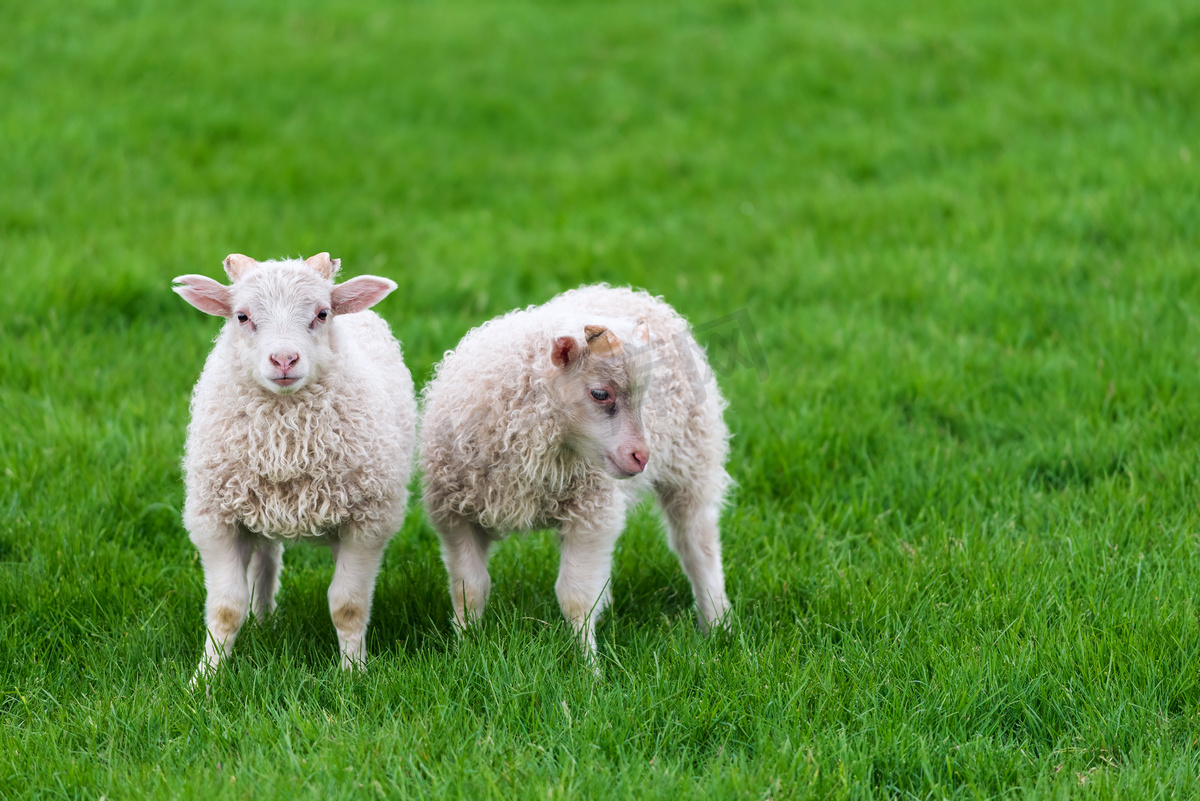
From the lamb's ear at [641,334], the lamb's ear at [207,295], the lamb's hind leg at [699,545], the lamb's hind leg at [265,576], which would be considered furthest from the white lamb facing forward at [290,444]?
the lamb's hind leg at [699,545]

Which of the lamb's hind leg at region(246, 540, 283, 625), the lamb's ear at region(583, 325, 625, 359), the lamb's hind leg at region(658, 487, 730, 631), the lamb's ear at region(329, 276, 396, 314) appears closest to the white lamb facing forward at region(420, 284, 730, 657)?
the lamb's ear at region(583, 325, 625, 359)

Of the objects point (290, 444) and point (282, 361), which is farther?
point (290, 444)

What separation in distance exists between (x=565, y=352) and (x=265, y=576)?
64.2 inches

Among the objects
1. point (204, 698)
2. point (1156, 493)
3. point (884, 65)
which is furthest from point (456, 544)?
point (884, 65)

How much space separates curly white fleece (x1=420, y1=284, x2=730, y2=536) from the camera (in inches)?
157

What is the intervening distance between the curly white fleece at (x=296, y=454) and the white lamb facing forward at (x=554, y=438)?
0.25 m

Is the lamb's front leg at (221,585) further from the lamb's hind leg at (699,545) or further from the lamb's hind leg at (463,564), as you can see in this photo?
the lamb's hind leg at (699,545)

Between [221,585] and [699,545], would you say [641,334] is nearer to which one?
[699,545]

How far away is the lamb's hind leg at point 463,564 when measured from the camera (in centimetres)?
415

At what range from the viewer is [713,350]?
20.7ft

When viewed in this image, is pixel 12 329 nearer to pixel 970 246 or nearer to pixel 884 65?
pixel 970 246

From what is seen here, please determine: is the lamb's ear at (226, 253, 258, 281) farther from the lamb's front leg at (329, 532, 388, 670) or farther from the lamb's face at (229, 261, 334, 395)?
the lamb's front leg at (329, 532, 388, 670)

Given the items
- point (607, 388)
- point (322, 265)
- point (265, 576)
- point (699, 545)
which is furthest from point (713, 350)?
point (322, 265)

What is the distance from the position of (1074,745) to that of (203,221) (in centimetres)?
658
